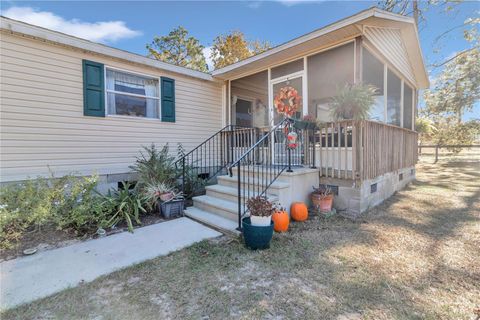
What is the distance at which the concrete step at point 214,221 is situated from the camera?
3.46 meters

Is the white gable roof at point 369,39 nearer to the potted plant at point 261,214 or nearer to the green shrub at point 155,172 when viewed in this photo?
the green shrub at point 155,172

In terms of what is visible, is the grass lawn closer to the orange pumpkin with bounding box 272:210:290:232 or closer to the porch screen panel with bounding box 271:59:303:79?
the orange pumpkin with bounding box 272:210:290:232

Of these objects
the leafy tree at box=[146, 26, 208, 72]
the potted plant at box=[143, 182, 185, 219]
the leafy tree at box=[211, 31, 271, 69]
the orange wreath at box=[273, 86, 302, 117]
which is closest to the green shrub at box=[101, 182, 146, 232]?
the potted plant at box=[143, 182, 185, 219]

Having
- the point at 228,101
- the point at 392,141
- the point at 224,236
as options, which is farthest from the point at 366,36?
the point at 224,236

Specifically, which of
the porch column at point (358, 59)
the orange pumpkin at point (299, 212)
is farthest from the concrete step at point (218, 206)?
the porch column at point (358, 59)

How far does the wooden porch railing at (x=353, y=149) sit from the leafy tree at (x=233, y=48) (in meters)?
10.6

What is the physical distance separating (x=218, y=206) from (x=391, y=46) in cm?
588

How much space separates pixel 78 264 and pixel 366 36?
5.89m

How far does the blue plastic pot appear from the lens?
2.85 meters

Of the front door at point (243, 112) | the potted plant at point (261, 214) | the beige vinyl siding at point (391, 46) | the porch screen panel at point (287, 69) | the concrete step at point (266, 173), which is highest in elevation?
the beige vinyl siding at point (391, 46)

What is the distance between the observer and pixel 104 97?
4.95 metres

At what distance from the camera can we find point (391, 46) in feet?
19.7

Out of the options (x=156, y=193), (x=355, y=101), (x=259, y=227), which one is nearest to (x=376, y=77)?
(x=355, y=101)

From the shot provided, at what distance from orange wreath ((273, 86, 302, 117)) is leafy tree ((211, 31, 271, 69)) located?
9877 mm
